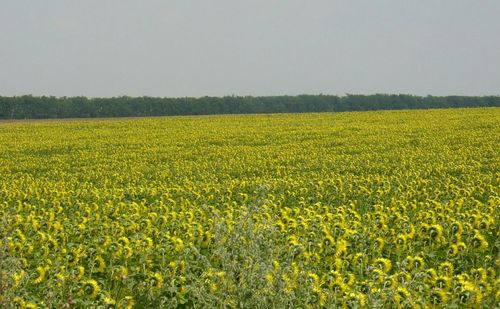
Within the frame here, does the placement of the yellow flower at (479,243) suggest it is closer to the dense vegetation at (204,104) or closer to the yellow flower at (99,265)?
the yellow flower at (99,265)

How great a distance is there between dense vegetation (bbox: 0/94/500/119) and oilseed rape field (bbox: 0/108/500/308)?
53989mm

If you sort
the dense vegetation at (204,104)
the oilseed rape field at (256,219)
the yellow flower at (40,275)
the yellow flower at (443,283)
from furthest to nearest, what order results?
1. the dense vegetation at (204,104)
2. the yellow flower at (40,275)
3. the yellow flower at (443,283)
4. the oilseed rape field at (256,219)

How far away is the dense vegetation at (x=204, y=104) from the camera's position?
278ft

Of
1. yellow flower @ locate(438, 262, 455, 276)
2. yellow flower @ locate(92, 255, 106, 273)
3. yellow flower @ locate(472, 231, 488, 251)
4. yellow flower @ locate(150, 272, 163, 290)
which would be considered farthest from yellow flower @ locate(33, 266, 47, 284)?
yellow flower @ locate(472, 231, 488, 251)

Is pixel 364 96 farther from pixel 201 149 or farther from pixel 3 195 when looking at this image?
pixel 3 195

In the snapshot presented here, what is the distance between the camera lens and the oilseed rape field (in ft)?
18.1

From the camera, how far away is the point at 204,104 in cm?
8875

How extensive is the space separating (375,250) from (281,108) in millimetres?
84894

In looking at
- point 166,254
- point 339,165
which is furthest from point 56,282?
point 339,165

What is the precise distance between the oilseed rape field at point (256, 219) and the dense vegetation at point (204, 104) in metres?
54.0

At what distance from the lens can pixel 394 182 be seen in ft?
49.2

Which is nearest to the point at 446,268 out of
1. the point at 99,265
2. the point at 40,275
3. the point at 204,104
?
the point at 99,265

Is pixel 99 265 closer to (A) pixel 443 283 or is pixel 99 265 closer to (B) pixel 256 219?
(B) pixel 256 219

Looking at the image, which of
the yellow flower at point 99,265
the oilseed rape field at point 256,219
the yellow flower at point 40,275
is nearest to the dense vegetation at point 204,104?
the oilseed rape field at point 256,219
